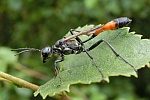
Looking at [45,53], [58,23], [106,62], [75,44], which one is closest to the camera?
[106,62]

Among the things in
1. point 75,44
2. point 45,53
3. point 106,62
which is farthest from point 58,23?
point 106,62

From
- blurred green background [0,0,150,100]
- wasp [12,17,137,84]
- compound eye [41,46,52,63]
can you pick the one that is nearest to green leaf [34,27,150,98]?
wasp [12,17,137,84]

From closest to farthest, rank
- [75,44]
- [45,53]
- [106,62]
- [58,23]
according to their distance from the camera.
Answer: [106,62], [45,53], [75,44], [58,23]

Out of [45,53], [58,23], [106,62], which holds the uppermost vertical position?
[58,23]

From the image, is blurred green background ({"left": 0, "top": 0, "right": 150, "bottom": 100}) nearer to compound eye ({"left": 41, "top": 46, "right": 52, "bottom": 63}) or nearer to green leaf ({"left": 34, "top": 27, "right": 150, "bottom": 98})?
compound eye ({"left": 41, "top": 46, "right": 52, "bottom": 63})

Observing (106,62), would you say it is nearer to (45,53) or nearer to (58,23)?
(45,53)

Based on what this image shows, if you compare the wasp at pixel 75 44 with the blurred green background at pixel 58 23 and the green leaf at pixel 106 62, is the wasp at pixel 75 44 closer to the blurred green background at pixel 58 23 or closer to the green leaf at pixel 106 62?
the green leaf at pixel 106 62
